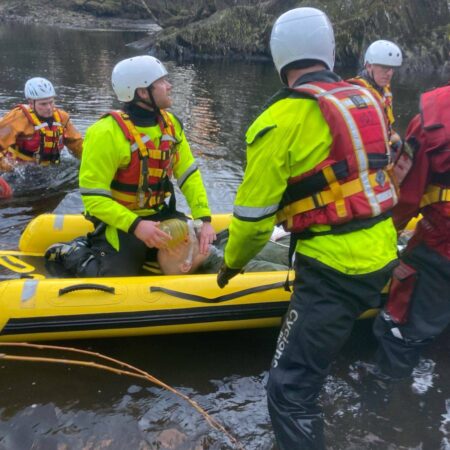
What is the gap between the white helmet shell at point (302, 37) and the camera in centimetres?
216

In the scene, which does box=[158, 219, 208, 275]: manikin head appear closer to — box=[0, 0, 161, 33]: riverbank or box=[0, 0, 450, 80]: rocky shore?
box=[0, 0, 450, 80]: rocky shore

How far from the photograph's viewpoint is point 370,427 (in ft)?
9.77

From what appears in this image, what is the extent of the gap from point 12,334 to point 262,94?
12413 mm

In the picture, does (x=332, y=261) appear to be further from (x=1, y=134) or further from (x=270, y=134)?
(x=1, y=134)

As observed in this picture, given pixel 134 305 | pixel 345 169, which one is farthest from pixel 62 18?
pixel 345 169

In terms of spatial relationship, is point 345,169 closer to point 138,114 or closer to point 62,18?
point 138,114

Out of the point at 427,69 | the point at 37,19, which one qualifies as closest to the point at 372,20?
the point at 427,69

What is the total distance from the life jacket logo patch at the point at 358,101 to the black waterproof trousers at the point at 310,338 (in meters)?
0.68

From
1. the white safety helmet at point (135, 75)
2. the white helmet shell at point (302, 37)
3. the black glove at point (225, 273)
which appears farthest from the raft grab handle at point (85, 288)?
the white helmet shell at point (302, 37)

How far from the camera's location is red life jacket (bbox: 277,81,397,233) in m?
2.11

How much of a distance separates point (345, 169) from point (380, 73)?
13.0ft

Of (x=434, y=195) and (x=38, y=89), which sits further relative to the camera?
(x=38, y=89)

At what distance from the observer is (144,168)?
3.57 meters

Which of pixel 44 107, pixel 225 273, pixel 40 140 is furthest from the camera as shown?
pixel 40 140
